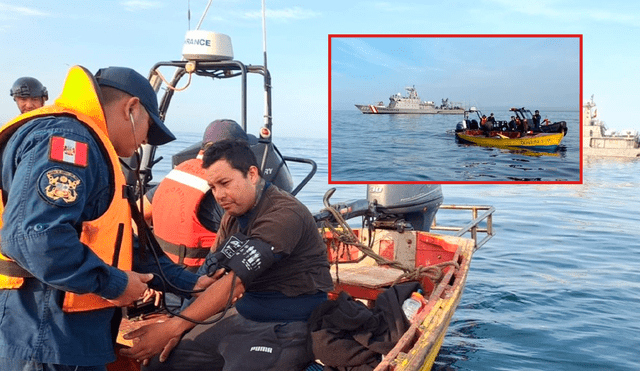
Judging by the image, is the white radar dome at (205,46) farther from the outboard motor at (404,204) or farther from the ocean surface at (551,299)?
the ocean surface at (551,299)

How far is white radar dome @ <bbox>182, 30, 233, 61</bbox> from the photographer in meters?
6.91

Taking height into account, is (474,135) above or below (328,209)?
above

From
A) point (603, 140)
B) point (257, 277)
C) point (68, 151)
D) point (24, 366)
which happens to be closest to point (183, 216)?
point (257, 277)

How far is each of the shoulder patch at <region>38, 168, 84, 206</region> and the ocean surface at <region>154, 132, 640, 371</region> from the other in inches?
227

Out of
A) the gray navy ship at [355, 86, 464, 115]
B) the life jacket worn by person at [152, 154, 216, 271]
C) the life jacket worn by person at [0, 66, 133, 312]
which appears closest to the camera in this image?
the life jacket worn by person at [0, 66, 133, 312]

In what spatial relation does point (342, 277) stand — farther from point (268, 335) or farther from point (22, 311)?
point (22, 311)

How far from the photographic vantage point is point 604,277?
1195 cm

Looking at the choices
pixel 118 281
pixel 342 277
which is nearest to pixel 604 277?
pixel 342 277

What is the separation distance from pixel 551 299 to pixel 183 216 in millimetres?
7616

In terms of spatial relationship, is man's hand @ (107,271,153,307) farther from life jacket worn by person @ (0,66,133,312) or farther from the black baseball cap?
the black baseball cap

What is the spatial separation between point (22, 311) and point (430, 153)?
11965 millimetres

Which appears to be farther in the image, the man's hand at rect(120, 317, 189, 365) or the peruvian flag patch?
the man's hand at rect(120, 317, 189, 365)

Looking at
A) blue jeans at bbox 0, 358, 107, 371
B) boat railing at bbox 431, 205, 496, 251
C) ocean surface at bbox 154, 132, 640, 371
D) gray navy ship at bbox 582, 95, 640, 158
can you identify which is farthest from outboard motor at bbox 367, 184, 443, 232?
gray navy ship at bbox 582, 95, 640, 158

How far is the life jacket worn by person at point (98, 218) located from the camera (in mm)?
2225
